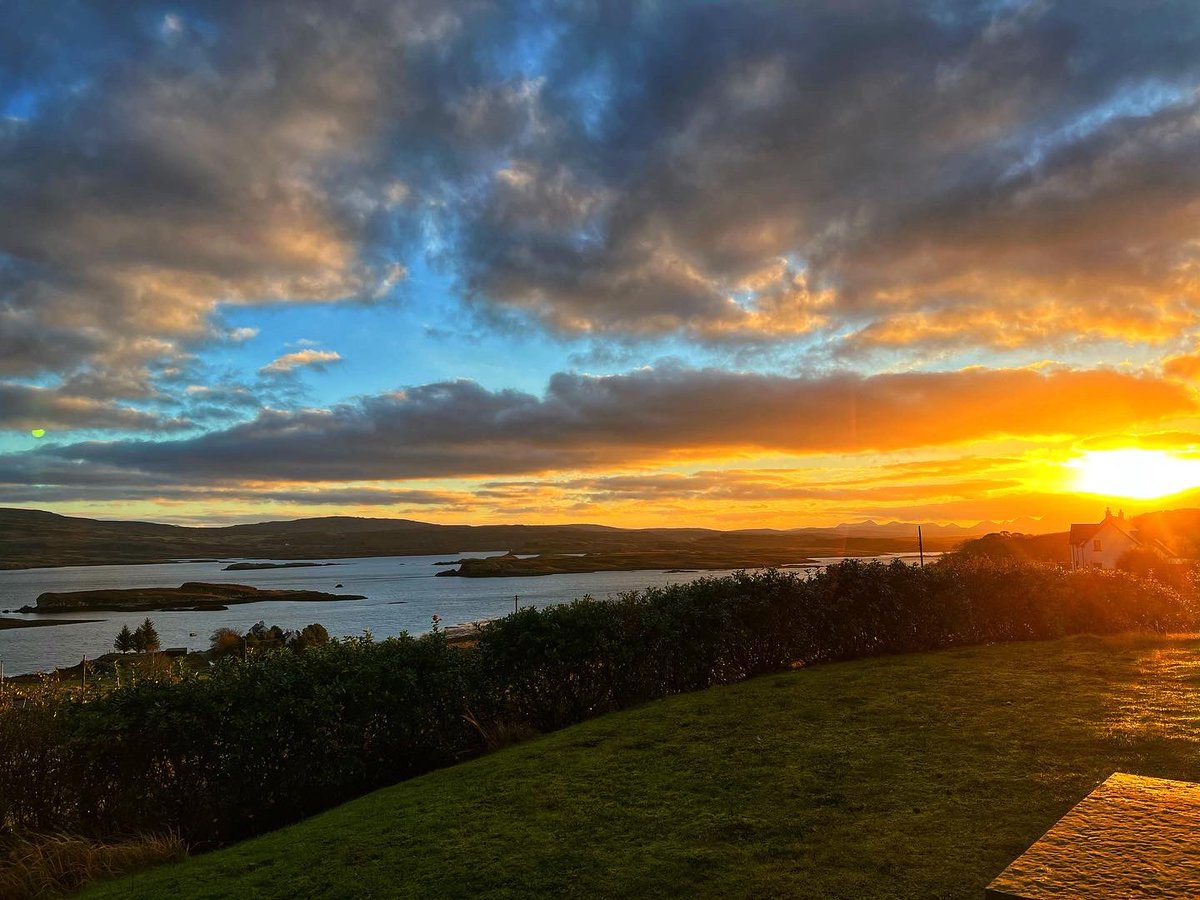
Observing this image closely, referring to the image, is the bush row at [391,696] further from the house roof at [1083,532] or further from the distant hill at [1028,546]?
the house roof at [1083,532]

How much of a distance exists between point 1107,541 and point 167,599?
10390 centimetres

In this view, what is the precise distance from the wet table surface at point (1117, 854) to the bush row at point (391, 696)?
333 inches

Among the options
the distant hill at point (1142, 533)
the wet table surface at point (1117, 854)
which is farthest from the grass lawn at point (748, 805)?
the distant hill at point (1142, 533)

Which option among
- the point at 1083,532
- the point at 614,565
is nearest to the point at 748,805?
the point at 1083,532

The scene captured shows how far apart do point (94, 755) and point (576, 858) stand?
18.8ft

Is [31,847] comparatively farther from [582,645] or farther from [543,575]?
[543,575]

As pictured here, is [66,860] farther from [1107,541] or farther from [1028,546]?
[1028,546]

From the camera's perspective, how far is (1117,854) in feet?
8.21

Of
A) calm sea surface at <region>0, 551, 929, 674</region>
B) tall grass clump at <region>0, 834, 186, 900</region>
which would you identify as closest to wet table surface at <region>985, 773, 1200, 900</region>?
tall grass clump at <region>0, 834, 186, 900</region>

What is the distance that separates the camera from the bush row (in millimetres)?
8359

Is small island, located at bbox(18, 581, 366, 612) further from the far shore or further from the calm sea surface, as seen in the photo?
the far shore

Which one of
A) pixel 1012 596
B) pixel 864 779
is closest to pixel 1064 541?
pixel 1012 596

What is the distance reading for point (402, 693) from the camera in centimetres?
1019

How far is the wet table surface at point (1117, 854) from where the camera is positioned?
89.1 inches
